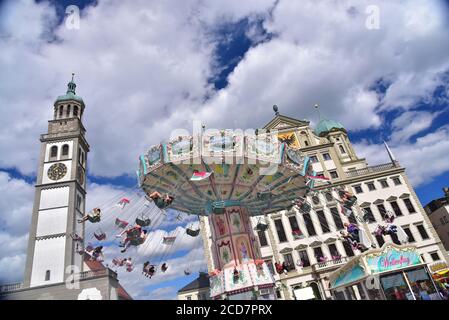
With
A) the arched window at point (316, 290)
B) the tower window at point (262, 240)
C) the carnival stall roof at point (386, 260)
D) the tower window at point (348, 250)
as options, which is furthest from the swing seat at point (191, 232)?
Result: the tower window at point (348, 250)

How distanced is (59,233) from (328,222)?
30101 mm

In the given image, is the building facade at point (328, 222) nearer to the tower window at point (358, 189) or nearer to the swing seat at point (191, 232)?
the tower window at point (358, 189)

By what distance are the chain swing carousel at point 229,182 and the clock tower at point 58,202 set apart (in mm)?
15480

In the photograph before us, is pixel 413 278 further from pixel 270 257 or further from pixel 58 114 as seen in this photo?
pixel 58 114

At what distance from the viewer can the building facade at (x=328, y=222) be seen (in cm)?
2978

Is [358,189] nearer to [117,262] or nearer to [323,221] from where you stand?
[323,221]

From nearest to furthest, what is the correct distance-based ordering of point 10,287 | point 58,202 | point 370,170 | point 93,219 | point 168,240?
point 93,219
point 168,240
point 10,287
point 58,202
point 370,170

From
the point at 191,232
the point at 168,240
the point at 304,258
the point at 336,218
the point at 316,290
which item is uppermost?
the point at 336,218

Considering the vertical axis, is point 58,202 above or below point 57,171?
below

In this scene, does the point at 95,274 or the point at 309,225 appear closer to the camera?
the point at 309,225

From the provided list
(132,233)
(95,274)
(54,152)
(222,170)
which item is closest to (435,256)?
(222,170)

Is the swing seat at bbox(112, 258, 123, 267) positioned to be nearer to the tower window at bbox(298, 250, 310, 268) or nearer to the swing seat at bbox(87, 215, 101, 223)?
the swing seat at bbox(87, 215, 101, 223)

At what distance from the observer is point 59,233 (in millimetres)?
32156

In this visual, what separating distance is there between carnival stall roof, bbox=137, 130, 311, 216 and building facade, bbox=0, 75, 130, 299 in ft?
43.5
